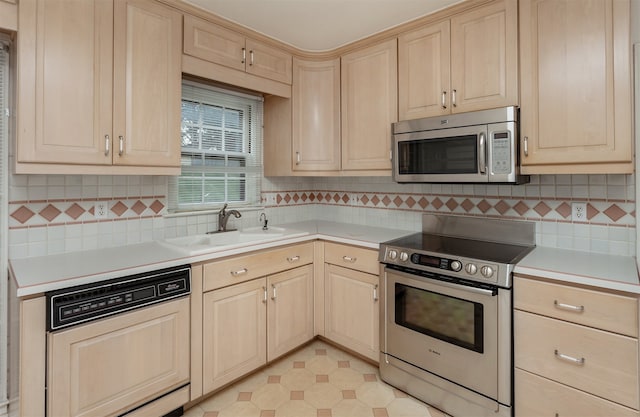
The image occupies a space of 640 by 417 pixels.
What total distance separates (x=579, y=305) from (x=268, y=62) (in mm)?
2436

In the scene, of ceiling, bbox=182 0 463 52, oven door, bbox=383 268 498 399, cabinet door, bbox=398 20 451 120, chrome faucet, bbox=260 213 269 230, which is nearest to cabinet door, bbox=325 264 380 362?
oven door, bbox=383 268 498 399

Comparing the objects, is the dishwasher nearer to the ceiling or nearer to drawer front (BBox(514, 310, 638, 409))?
the ceiling

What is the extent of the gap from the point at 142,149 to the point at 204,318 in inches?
40.5

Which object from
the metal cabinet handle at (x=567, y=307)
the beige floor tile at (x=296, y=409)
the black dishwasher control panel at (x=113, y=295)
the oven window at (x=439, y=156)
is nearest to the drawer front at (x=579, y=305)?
the metal cabinet handle at (x=567, y=307)

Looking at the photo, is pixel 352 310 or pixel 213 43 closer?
pixel 213 43

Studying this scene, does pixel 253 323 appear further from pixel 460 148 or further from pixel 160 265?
pixel 460 148

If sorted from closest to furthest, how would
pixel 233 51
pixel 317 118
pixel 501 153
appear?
pixel 501 153 < pixel 233 51 < pixel 317 118

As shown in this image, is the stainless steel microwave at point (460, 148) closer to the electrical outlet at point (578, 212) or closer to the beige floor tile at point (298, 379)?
the electrical outlet at point (578, 212)

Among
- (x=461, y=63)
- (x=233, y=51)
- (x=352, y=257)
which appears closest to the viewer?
(x=461, y=63)

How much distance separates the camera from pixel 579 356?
5.08 feet

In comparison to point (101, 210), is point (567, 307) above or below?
below

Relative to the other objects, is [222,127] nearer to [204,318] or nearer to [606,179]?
[204,318]

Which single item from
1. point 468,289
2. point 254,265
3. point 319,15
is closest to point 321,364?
point 254,265

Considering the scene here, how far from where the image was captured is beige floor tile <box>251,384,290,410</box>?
2025mm
